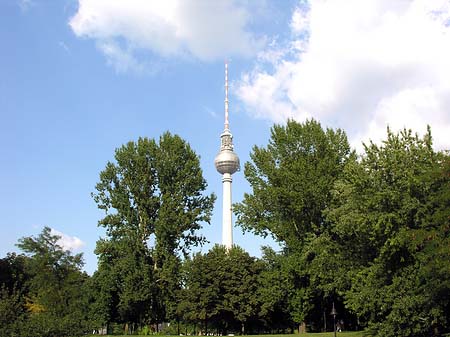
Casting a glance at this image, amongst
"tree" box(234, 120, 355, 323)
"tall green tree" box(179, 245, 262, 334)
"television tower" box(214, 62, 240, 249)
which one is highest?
"television tower" box(214, 62, 240, 249)

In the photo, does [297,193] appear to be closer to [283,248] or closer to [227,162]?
[283,248]

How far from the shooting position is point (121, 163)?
5025 centimetres

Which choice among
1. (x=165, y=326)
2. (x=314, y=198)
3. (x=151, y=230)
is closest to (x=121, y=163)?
(x=151, y=230)

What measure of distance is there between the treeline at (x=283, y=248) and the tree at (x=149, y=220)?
0.12 m

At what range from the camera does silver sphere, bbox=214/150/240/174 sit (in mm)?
94125

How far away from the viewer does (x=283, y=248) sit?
4491 cm

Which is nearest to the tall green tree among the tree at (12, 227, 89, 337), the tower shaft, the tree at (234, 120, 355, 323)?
the tree at (234, 120, 355, 323)

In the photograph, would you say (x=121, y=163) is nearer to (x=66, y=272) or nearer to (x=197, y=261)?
(x=197, y=261)

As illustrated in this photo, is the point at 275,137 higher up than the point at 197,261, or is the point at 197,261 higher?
the point at 275,137

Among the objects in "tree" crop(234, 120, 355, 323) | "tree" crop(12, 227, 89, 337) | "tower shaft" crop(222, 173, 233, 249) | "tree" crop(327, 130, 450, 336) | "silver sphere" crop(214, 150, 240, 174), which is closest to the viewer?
"tree" crop(327, 130, 450, 336)

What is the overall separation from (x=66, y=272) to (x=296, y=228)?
3067 cm

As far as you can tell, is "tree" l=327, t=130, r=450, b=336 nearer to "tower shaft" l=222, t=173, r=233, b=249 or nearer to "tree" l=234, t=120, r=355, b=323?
"tree" l=234, t=120, r=355, b=323

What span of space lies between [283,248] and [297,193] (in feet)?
20.0

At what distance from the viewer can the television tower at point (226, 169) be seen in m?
89.1
